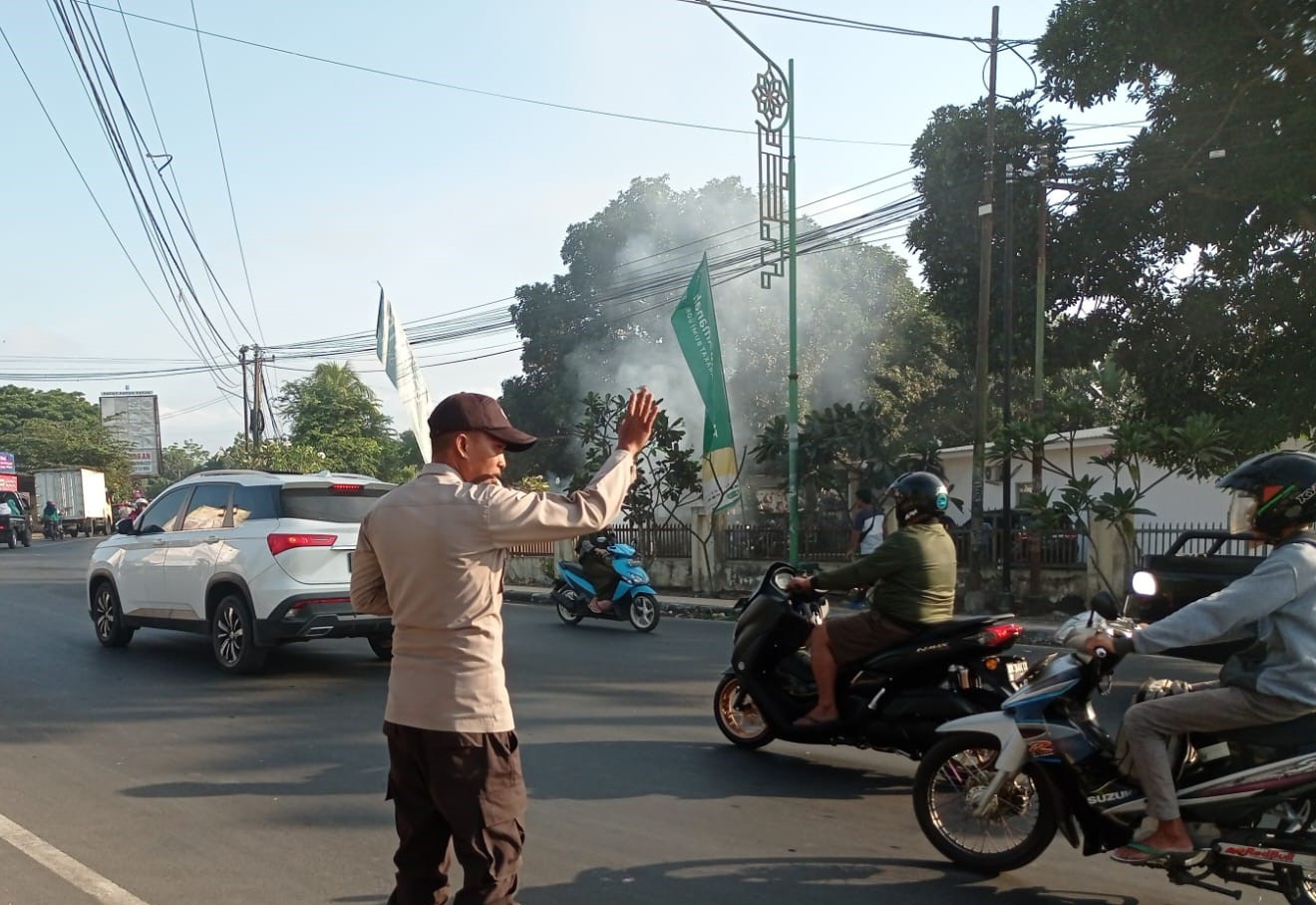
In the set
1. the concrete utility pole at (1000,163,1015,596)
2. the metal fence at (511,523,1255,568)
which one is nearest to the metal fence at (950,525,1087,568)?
the metal fence at (511,523,1255,568)

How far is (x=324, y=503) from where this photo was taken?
978 centimetres

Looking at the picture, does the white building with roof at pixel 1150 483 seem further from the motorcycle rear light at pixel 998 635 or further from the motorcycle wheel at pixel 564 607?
the motorcycle rear light at pixel 998 635

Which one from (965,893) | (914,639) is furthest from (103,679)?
(965,893)

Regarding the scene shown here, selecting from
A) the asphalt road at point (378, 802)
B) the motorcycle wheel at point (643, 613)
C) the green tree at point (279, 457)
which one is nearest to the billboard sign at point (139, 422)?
the green tree at point (279, 457)

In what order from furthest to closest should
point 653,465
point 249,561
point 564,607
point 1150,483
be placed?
1. point 1150,483
2. point 653,465
3. point 564,607
4. point 249,561

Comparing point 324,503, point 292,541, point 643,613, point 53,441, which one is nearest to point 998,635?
point 292,541

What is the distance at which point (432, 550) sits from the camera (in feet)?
10.2

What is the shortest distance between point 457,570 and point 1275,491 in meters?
2.87

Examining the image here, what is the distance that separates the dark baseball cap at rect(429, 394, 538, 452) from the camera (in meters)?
3.23

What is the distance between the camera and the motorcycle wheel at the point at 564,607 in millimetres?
14366

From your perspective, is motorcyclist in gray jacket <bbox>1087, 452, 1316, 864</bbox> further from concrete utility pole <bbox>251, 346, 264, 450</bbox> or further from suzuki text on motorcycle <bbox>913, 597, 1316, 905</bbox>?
concrete utility pole <bbox>251, 346, 264, 450</bbox>

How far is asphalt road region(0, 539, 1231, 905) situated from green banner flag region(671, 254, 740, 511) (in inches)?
332

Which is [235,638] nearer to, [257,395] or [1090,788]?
[1090,788]

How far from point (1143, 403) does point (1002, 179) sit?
15.1 feet
